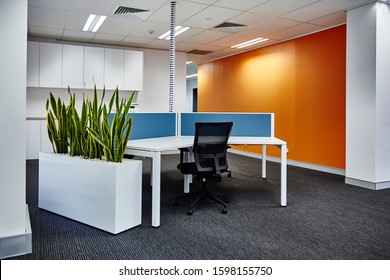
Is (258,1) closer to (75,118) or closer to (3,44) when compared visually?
(75,118)

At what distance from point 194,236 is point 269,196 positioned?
130cm

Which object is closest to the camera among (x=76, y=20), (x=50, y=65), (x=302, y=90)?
(x=76, y=20)

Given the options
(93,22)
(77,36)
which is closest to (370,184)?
(93,22)

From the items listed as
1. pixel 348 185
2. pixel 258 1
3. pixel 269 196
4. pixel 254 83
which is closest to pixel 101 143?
pixel 269 196

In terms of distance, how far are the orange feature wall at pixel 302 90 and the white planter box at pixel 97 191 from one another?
3.12 metres

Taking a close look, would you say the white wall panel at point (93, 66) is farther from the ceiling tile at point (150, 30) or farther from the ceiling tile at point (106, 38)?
the ceiling tile at point (150, 30)

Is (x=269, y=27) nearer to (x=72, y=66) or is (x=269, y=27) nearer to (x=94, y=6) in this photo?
(x=94, y=6)

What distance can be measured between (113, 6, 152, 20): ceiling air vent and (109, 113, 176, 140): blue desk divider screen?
1.42 metres

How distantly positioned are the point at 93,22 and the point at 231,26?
1882 mm

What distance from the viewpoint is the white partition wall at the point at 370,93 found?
3.47 metres

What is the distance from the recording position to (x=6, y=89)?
1.81 m

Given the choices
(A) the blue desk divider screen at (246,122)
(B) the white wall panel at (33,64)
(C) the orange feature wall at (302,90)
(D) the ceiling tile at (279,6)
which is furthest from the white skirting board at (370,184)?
(B) the white wall panel at (33,64)

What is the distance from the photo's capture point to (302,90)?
16.1 feet

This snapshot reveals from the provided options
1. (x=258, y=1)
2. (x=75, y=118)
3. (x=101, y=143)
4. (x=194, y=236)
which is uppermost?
(x=258, y=1)
